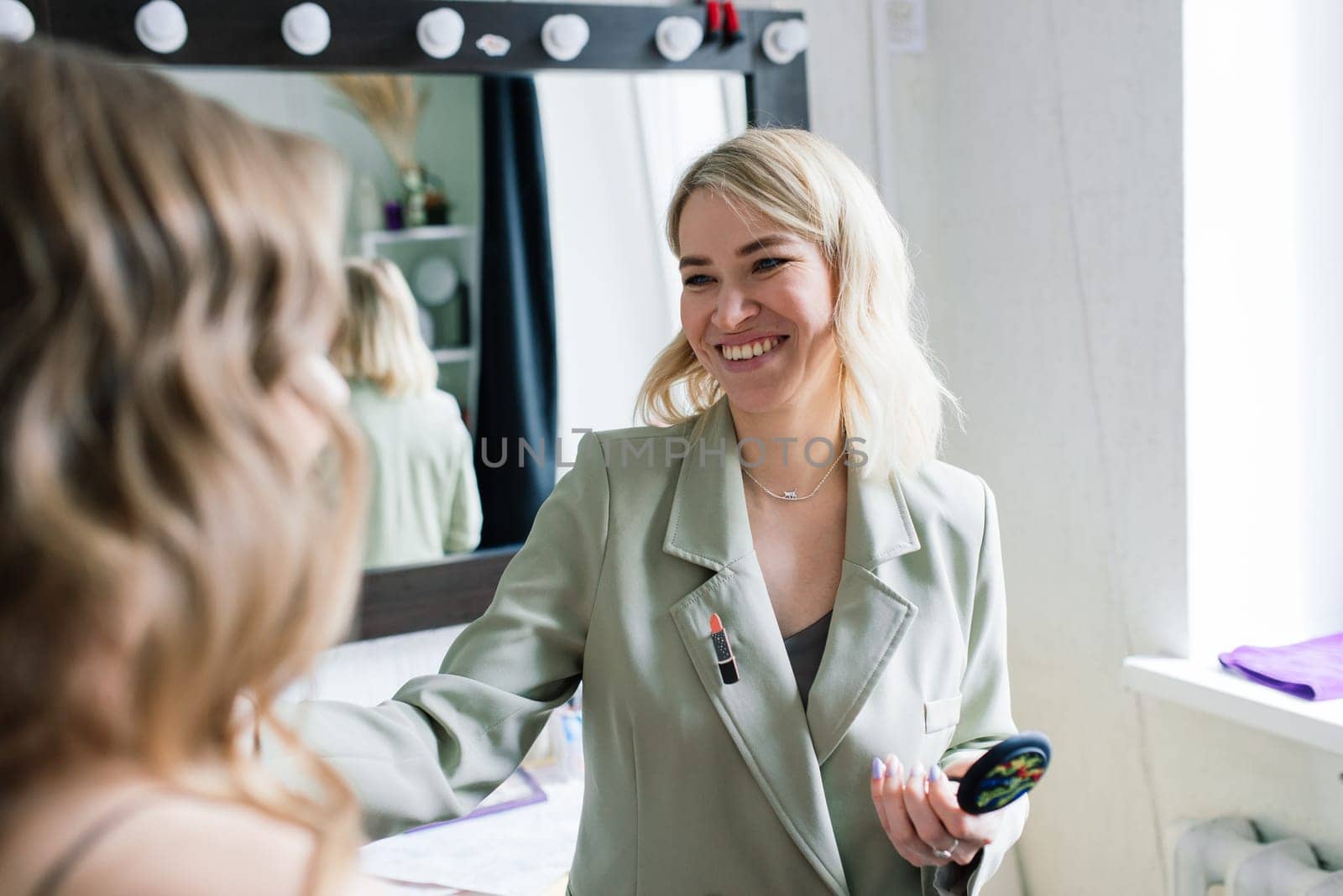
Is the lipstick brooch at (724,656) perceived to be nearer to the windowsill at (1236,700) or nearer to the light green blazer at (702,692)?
the light green blazer at (702,692)

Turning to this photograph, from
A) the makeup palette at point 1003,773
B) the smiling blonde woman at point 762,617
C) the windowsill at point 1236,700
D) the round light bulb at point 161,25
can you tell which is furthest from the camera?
the round light bulb at point 161,25

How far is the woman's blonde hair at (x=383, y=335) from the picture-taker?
1535mm

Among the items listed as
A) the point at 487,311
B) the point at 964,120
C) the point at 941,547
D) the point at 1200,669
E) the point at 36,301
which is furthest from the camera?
the point at 964,120

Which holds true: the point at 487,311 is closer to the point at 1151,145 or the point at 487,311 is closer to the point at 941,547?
the point at 941,547

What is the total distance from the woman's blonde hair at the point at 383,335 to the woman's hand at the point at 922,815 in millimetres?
954

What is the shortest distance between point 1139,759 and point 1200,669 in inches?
9.0

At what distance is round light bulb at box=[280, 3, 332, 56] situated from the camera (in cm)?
143

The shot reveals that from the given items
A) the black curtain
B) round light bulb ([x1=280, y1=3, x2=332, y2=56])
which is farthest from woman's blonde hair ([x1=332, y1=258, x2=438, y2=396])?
round light bulb ([x1=280, y1=3, x2=332, y2=56])

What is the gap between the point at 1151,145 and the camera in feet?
4.91

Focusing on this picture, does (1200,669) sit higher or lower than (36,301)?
lower

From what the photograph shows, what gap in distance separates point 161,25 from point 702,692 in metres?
1.12

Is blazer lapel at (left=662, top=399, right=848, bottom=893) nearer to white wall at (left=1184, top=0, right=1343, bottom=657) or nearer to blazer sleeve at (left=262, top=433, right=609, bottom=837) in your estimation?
blazer sleeve at (left=262, top=433, right=609, bottom=837)

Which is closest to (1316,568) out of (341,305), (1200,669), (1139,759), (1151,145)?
(1200,669)

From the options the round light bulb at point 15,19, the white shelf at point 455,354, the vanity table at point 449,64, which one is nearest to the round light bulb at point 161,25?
the vanity table at point 449,64
